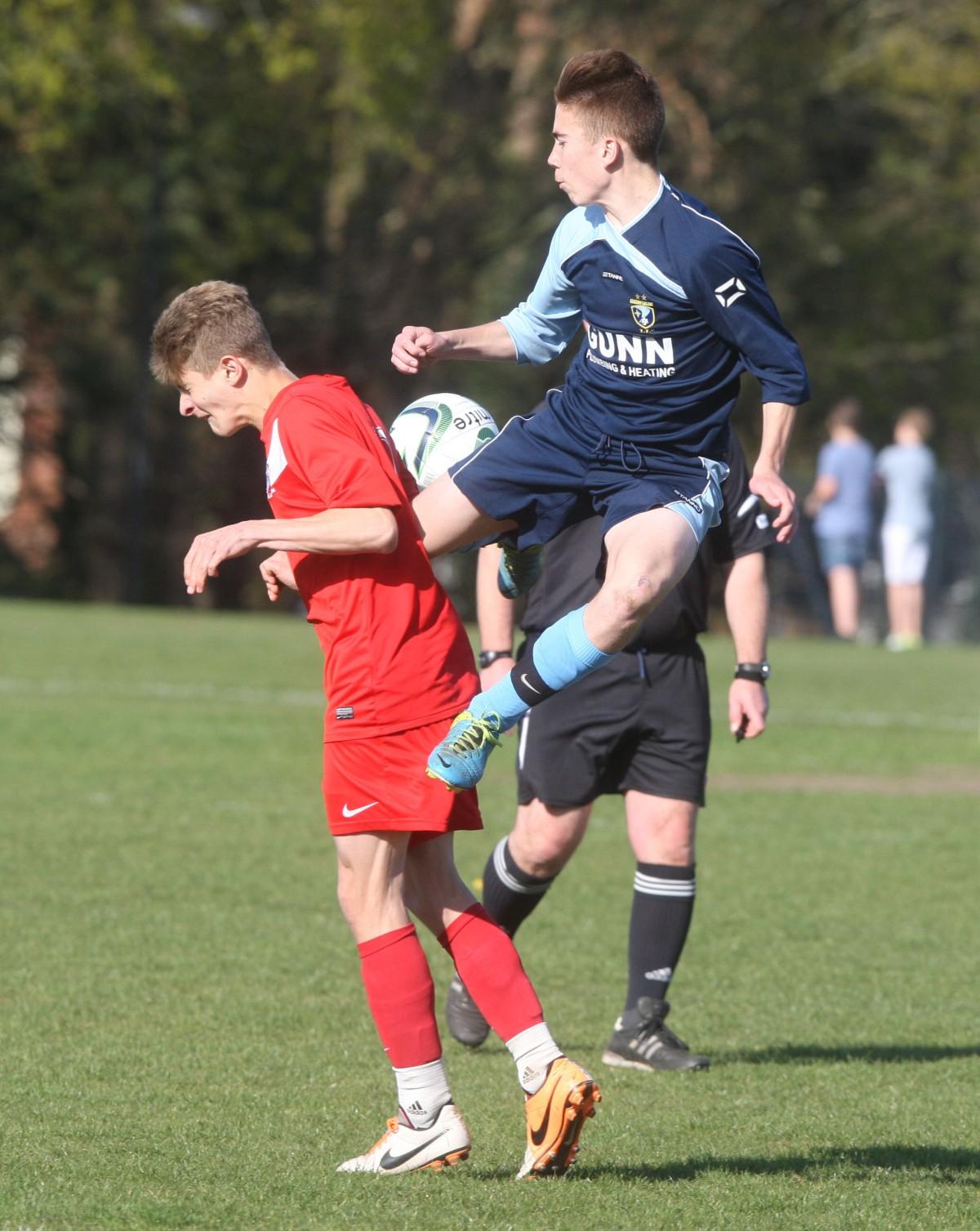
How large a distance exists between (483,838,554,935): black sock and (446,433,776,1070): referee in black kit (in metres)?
0.08

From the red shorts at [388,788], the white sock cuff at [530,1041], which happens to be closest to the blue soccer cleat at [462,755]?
the red shorts at [388,788]

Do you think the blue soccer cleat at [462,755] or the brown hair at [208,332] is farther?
the brown hair at [208,332]

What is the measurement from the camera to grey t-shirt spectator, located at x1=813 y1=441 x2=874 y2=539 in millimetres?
22688

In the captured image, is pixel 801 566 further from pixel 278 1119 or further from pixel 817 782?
pixel 278 1119

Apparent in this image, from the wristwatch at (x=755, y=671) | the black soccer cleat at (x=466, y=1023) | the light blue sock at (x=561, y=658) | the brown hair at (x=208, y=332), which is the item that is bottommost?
the black soccer cleat at (x=466, y=1023)

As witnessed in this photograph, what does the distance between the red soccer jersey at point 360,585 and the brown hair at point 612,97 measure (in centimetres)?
99

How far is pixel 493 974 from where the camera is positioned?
4.73 metres

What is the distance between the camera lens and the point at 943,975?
7.24m

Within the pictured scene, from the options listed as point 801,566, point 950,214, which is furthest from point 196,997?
point 950,214

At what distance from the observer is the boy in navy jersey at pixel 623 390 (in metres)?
4.91

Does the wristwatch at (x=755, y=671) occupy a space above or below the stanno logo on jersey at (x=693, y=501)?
below

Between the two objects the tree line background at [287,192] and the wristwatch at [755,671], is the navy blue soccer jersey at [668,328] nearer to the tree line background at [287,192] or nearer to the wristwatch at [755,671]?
the wristwatch at [755,671]

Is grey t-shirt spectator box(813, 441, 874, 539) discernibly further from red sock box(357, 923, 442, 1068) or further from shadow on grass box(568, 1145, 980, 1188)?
red sock box(357, 923, 442, 1068)

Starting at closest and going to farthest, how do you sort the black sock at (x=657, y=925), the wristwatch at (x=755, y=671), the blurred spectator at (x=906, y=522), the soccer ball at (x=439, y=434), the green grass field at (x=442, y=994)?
1. the green grass field at (x=442, y=994)
2. the soccer ball at (x=439, y=434)
3. the black sock at (x=657, y=925)
4. the wristwatch at (x=755, y=671)
5. the blurred spectator at (x=906, y=522)
